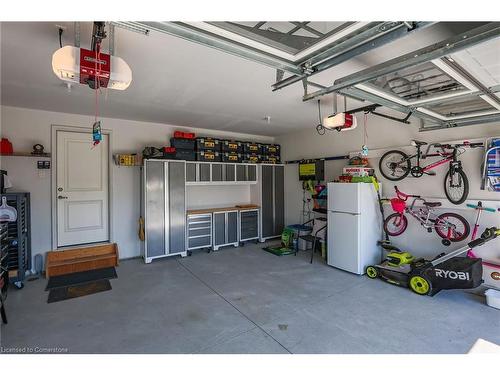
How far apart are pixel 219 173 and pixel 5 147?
10.5 feet

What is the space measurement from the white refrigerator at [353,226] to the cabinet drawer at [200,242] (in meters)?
2.26

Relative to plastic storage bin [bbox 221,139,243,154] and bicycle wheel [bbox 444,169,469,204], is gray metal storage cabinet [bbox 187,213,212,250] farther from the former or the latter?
bicycle wheel [bbox 444,169,469,204]

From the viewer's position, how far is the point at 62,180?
4098mm

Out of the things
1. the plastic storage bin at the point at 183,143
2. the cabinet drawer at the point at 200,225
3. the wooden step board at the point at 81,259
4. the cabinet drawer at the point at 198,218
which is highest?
the plastic storage bin at the point at 183,143

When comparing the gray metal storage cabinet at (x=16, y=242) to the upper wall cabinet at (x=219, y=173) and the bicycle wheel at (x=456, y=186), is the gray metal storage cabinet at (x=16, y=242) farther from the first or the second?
the bicycle wheel at (x=456, y=186)

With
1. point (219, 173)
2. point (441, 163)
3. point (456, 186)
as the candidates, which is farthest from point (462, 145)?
point (219, 173)

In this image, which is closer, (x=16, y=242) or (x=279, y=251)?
(x=16, y=242)

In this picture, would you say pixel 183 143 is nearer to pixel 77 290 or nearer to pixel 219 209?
pixel 219 209

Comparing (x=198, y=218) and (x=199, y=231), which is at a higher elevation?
(x=198, y=218)

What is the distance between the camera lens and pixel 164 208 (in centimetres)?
448

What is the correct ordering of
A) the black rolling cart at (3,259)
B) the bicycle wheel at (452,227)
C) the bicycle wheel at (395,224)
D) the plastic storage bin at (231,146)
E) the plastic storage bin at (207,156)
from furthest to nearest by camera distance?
the plastic storage bin at (231,146)
the plastic storage bin at (207,156)
the bicycle wheel at (395,224)
the bicycle wheel at (452,227)
the black rolling cart at (3,259)

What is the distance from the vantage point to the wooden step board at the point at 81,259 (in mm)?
3777

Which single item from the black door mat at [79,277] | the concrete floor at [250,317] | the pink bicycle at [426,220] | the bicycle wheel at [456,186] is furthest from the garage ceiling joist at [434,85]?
the black door mat at [79,277]
